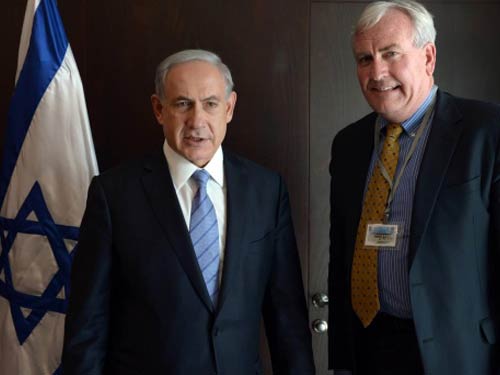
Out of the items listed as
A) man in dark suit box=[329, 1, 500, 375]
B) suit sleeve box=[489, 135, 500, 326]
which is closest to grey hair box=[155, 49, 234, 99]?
man in dark suit box=[329, 1, 500, 375]

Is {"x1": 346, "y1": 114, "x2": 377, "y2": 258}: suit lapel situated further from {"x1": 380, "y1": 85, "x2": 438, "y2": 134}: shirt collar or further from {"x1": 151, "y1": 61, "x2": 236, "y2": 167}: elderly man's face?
{"x1": 151, "y1": 61, "x2": 236, "y2": 167}: elderly man's face

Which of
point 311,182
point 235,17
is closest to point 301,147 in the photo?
point 311,182

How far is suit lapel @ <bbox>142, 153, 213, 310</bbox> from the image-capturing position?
190 cm

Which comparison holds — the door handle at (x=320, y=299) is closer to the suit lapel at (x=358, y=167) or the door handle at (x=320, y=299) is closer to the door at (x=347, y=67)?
the door at (x=347, y=67)

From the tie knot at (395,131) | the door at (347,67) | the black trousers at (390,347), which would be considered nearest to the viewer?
the black trousers at (390,347)

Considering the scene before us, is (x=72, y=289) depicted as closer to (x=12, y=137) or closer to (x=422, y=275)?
(x=12, y=137)

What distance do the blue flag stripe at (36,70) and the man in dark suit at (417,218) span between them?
1.12 meters

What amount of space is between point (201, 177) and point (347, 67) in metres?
0.95

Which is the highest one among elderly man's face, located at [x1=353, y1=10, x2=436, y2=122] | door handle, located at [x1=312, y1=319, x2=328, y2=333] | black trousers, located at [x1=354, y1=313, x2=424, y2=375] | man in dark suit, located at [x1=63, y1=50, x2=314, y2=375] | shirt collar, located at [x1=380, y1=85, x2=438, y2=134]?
elderly man's face, located at [x1=353, y1=10, x2=436, y2=122]

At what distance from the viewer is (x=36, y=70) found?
2.31 metres

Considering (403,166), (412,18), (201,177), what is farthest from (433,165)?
(201,177)

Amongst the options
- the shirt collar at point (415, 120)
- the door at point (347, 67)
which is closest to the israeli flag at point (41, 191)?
the door at point (347, 67)

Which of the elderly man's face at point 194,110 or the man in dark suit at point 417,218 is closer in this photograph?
the man in dark suit at point 417,218

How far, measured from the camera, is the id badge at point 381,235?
1934 mm
